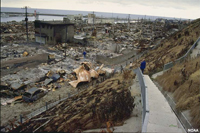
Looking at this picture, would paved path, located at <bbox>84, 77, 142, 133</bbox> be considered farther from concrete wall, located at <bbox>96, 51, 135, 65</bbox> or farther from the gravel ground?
concrete wall, located at <bbox>96, 51, 135, 65</bbox>

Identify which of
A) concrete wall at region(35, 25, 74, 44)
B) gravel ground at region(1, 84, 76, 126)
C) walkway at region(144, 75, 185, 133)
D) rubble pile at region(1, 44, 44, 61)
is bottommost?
gravel ground at region(1, 84, 76, 126)

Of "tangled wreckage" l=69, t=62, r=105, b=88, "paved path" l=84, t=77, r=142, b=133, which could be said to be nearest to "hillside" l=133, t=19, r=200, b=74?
"tangled wreckage" l=69, t=62, r=105, b=88

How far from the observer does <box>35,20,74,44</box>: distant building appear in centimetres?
3216

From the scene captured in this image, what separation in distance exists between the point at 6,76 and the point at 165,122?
1199cm

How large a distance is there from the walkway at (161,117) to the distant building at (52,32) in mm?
27107

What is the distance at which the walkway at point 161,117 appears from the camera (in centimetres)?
630

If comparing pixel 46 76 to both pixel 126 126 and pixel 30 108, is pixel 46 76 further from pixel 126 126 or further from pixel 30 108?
pixel 126 126

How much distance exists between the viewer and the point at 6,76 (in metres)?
13.0

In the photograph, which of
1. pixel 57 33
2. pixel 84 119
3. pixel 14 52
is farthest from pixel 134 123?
pixel 57 33

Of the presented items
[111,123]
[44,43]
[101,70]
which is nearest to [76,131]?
[111,123]

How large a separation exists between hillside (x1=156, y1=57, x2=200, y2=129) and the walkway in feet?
1.88

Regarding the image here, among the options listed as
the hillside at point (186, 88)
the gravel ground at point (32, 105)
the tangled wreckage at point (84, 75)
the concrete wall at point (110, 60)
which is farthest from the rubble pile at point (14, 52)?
the hillside at point (186, 88)

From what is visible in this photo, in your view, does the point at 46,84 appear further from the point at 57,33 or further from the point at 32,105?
the point at 57,33

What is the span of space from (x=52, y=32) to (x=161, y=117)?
29.2 metres
